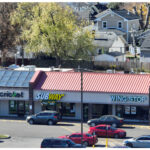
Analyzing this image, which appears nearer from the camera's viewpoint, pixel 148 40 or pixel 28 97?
pixel 28 97

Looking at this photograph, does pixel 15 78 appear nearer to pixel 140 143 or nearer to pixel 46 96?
pixel 46 96

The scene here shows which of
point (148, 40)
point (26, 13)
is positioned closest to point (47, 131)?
point (148, 40)

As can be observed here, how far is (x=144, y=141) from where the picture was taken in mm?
39094

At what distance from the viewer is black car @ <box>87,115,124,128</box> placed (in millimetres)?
48750

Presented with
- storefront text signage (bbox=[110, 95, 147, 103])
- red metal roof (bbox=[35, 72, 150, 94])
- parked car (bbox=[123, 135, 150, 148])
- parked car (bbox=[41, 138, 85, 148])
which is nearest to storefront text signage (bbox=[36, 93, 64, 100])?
red metal roof (bbox=[35, 72, 150, 94])

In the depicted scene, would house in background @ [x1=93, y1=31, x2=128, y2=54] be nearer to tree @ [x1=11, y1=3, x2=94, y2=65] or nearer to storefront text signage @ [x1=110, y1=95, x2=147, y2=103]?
tree @ [x1=11, y1=3, x2=94, y2=65]

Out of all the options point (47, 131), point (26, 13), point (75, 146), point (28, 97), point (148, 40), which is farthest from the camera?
point (26, 13)

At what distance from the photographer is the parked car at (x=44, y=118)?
50.3 meters

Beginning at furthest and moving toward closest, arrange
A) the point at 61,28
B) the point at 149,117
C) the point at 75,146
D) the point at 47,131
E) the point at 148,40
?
the point at 148,40
the point at 61,28
the point at 149,117
the point at 47,131
the point at 75,146

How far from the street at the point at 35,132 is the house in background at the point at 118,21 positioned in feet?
180

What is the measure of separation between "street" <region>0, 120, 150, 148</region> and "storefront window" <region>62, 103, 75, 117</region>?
2.57m

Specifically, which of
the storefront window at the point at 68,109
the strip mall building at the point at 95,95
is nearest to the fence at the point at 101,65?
the strip mall building at the point at 95,95

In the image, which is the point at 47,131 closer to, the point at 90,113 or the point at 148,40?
the point at 90,113

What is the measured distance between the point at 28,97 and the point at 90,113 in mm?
7376
